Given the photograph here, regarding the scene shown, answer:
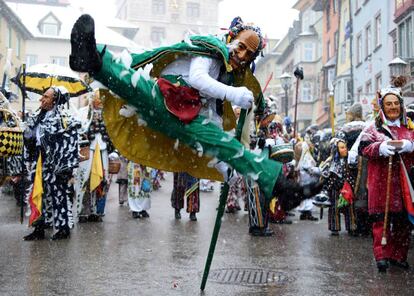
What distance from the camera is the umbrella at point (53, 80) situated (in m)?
12.3

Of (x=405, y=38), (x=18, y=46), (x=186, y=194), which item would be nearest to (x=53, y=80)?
(x=186, y=194)

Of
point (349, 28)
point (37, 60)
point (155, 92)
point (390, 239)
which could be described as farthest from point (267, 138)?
point (37, 60)

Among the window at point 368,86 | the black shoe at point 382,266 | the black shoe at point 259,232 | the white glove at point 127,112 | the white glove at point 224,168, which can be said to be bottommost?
the black shoe at point 259,232

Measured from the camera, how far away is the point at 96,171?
11148 mm

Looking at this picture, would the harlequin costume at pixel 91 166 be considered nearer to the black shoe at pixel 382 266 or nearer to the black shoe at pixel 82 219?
the black shoe at pixel 82 219

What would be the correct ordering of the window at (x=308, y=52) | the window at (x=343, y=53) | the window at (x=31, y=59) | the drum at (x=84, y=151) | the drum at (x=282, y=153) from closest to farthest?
1. the drum at (x=282, y=153)
2. the drum at (x=84, y=151)
3. the window at (x=343, y=53)
4. the window at (x=308, y=52)
5. the window at (x=31, y=59)

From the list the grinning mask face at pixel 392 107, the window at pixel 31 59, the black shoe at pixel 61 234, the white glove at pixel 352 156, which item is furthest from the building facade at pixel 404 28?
the window at pixel 31 59

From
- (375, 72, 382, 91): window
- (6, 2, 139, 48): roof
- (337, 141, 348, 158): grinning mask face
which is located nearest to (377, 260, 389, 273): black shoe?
(337, 141, 348, 158): grinning mask face

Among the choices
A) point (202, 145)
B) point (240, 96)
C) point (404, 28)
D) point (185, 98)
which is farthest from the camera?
point (404, 28)

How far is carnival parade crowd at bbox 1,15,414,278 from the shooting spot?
4.94 meters

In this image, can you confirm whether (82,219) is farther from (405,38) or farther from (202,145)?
(405,38)

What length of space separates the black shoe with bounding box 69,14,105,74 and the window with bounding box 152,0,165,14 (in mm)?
100598

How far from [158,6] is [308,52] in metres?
52.2

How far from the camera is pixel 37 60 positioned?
6662 cm
